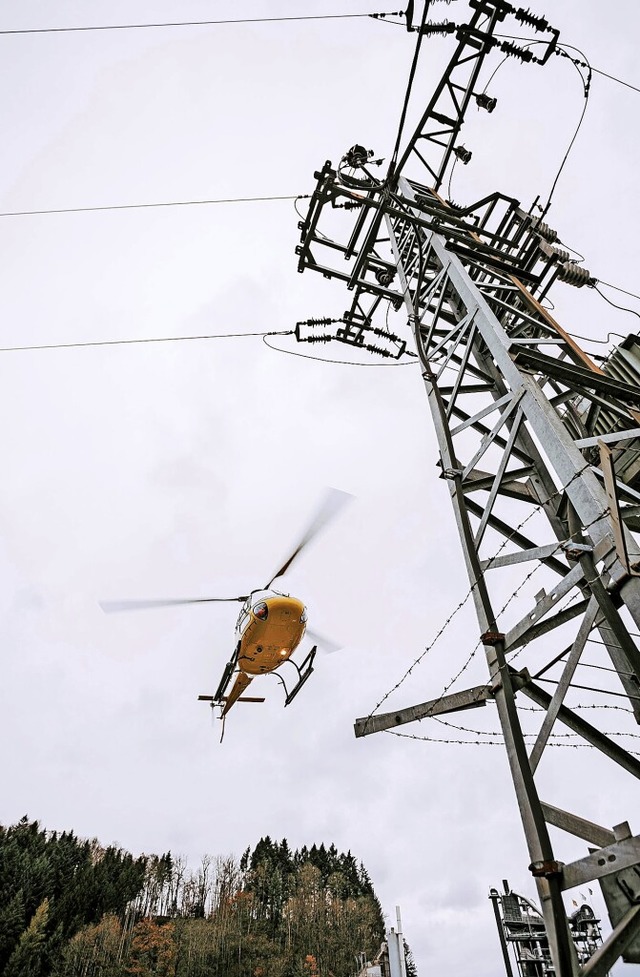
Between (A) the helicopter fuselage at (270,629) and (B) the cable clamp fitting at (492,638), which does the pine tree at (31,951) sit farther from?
(B) the cable clamp fitting at (492,638)

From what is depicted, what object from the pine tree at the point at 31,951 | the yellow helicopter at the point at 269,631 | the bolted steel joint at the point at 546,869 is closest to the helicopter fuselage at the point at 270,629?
the yellow helicopter at the point at 269,631

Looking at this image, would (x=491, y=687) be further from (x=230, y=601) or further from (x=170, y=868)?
(x=170, y=868)

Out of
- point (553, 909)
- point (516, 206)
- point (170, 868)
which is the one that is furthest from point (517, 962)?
point (170, 868)

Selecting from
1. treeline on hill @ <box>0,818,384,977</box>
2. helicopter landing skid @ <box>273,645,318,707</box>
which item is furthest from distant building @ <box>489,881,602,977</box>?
treeline on hill @ <box>0,818,384,977</box>

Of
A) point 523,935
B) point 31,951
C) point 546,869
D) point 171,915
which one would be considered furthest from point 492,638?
point 171,915

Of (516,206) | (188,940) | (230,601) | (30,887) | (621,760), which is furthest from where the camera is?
(188,940)

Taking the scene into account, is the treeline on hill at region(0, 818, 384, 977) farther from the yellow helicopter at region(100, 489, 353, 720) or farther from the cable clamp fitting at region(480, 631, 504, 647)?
the cable clamp fitting at region(480, 631, 504, 647)

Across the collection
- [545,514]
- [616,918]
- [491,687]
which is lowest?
[616,918]
